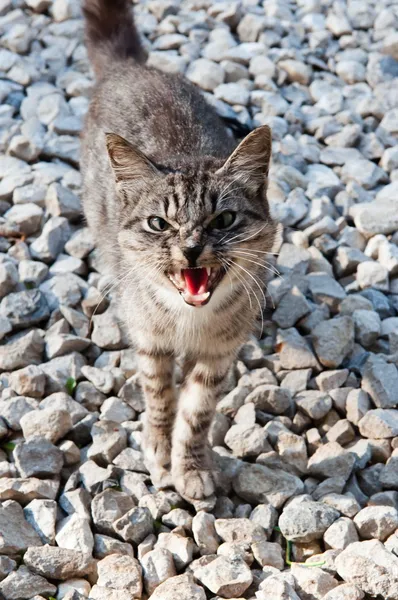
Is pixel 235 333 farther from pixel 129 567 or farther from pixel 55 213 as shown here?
pixel 55 213

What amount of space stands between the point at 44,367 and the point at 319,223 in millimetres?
1629

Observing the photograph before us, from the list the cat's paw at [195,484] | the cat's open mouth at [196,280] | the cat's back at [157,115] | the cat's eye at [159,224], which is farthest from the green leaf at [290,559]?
the cat's back at [157,115]

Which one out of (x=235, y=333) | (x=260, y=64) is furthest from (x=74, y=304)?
(x=260, y=64)

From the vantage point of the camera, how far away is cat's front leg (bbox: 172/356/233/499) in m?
3.16

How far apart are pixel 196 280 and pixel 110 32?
2.11 metres

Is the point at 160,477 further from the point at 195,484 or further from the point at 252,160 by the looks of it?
the point at 252,160

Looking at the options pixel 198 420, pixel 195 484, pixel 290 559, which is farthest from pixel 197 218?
pixel 290 559

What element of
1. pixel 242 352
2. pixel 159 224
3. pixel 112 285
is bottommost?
pixel 242 352

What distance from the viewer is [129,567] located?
2711 mm

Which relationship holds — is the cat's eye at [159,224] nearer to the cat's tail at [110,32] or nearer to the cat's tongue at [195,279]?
the cat's tongue at [195,279]

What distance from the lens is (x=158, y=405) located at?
10.9 ft

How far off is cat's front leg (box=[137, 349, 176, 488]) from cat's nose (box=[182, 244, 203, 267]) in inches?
25.0

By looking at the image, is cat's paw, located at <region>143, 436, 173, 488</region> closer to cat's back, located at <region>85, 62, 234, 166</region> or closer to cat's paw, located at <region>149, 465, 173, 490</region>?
cat's paw, located at <region>149, 465, 173, 490</region>

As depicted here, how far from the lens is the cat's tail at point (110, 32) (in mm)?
4301
